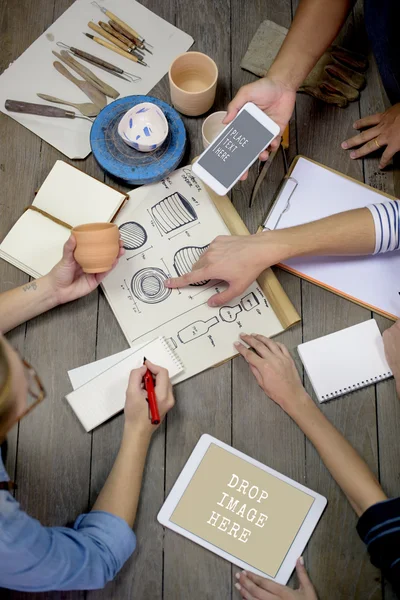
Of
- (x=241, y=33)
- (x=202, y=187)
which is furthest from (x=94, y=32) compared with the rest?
(x=202, y=187)

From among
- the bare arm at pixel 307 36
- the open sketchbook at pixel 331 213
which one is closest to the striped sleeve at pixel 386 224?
the open sketchbook at pixel 331 213

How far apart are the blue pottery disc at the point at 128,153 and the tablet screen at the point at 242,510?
22.7 inches

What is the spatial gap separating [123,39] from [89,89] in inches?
5.8

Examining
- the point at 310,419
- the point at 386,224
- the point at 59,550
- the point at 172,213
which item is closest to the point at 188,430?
the point at 310,419

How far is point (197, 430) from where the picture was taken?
114 centimetres

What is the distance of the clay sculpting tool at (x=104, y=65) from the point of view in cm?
130

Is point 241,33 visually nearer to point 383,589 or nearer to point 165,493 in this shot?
point 165,493

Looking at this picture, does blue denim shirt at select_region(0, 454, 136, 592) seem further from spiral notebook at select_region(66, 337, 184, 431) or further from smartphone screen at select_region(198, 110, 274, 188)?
smartphone screen at select_region(198, 110, 274, 188)

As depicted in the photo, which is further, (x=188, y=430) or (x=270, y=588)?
(x=188, y=430)

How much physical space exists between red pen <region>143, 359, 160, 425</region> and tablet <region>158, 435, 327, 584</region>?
12 centimetres

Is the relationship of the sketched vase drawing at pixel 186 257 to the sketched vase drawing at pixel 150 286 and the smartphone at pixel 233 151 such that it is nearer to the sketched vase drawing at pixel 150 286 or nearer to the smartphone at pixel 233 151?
the sketched vase drawing at pixel 150 286

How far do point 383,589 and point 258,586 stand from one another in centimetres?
24

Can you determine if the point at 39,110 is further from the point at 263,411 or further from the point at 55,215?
the point at 263,411

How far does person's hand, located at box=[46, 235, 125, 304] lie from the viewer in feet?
3.58
